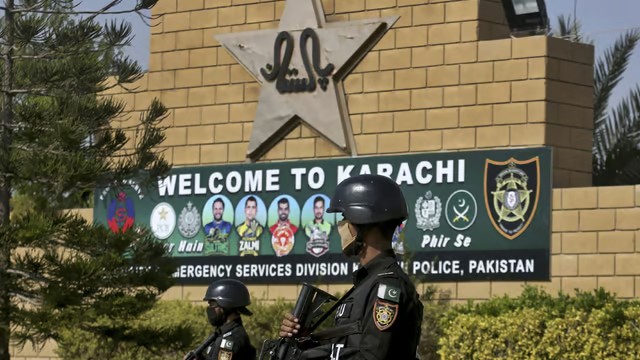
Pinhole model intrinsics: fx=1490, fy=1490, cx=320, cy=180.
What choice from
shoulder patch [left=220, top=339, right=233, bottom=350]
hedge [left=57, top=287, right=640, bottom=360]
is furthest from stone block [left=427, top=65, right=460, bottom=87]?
shoulder patch [left=220, top=339, right=233, bottom=350]

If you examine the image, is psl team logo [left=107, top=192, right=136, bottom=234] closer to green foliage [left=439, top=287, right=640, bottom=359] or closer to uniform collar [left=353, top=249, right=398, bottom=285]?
green foliage [left=439, top=287, right=640, bottom=359]

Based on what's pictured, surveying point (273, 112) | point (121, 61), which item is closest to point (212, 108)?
point (273, 112)

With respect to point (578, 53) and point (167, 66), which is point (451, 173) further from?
point (167, 66)

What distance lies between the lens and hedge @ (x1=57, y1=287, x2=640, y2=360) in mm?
15227

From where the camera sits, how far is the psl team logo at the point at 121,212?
21.4 m

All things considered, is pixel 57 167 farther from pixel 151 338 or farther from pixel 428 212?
pixel 428 212

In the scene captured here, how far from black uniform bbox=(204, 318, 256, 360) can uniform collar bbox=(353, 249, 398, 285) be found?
5.77m

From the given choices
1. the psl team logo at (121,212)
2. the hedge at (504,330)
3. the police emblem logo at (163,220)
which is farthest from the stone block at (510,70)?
Result: the psl team logo at (121,212)

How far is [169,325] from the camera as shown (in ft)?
59.2

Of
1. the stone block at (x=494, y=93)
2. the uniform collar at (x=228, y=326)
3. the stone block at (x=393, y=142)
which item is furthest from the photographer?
the stone block at (x=393, y=142)

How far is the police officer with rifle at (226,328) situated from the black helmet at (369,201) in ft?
18.8

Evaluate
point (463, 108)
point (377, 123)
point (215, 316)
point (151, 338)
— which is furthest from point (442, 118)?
point (215, 316)

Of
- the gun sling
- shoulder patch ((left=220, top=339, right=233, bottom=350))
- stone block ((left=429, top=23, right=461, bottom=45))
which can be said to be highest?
stone block ((left=429, top=23, right=461, bottom=45))

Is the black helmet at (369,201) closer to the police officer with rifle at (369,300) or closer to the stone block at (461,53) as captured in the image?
the police officer with rifle at (369,300)
